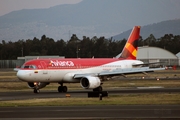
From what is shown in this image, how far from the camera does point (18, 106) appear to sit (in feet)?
113

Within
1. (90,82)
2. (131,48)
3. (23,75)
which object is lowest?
(90,82)

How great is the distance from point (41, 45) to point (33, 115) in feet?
552

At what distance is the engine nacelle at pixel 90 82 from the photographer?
161 feet

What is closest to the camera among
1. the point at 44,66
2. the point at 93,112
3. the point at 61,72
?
the point at 93,112

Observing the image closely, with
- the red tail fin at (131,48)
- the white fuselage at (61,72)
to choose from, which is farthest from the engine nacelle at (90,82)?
the red tail fin at (131,48)

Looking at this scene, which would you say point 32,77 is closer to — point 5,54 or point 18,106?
point 18,106

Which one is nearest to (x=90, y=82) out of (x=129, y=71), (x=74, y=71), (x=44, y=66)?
(x=74, y=71)

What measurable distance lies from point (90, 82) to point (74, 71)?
354cm

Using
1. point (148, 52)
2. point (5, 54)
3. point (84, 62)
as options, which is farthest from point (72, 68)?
point (5, 54)

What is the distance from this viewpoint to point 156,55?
161125 mm

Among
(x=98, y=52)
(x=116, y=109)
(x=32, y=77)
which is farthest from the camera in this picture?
(x=98, y=52)

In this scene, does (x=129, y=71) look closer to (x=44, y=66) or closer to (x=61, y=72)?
(x=61, y=72)

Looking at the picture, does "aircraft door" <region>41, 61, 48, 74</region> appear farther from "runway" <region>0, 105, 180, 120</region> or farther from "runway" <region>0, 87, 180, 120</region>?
"runway" <region>0, 105, 180, 120</region>

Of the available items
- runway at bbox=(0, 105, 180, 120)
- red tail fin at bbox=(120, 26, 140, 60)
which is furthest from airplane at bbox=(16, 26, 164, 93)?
runway at bbox=(0, 105, 180, 120)
